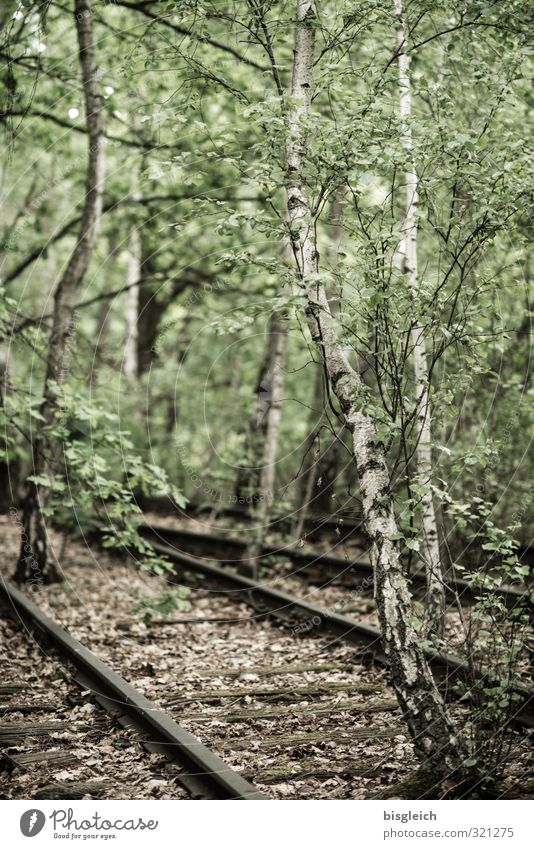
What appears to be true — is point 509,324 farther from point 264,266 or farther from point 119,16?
point 119,16

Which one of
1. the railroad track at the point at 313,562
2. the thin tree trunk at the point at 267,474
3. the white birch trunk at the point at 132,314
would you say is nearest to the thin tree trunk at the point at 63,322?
the railroad track at the point at 313,562

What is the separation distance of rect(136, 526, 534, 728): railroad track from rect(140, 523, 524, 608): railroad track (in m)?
0.45

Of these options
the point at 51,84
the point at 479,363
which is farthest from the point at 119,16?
the point at 479,363

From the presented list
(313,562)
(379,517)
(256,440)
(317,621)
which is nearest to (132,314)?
(256,440)

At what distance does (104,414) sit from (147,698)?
2901mm

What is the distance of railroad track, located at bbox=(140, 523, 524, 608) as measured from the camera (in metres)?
8.02

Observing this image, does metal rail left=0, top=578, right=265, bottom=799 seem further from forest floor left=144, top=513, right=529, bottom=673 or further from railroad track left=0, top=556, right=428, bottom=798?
forest floor left=144, top=513, right=529, bottom=673

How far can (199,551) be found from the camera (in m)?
12.0

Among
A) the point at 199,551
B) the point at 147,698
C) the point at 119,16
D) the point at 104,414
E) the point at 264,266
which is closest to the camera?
the point at 264,266

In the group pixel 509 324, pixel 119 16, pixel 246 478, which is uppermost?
pixel 119 16

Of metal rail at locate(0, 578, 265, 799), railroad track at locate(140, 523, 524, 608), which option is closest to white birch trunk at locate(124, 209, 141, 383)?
railroad track at locate(140, 523, 524, 608)

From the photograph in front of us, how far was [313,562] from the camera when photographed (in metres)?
9.98
